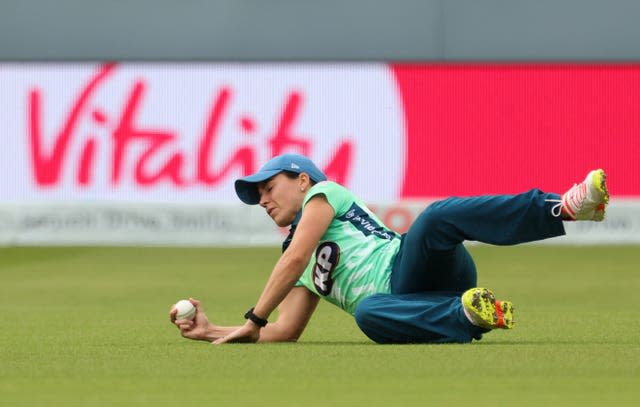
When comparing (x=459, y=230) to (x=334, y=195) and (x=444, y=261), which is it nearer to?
(x=444, y=261)

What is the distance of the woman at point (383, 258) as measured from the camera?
6.50 meters

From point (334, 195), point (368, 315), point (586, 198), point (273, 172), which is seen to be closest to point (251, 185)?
point (273, 172)

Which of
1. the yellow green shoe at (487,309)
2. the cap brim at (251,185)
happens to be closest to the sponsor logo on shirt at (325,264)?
the cap brim at (251,185)

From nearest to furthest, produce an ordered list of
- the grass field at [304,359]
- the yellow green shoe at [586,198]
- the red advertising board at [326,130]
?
the grass field at [304,359], the yellow green shoe at [586,198], the red advertising board at [326,130]

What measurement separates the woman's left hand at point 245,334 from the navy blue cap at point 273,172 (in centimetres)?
62

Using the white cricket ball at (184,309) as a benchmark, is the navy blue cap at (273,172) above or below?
above

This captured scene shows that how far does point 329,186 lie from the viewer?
709 centimetres

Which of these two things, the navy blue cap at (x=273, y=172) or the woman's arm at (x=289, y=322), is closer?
the navy blue cap at (x=273, y=172)

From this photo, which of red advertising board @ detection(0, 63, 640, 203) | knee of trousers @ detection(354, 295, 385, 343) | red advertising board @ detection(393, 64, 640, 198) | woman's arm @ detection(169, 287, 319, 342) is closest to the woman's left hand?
woman's arm @ detection(169, 287, 319, 342)

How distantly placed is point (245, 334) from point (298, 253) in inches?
21.9

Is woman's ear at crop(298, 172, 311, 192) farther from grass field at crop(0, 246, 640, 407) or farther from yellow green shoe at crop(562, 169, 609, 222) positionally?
yellow green shoe at crop(562, 169, 609, 222)

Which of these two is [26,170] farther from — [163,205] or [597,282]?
[597,282]

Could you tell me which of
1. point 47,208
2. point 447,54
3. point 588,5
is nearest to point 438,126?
point 447,54

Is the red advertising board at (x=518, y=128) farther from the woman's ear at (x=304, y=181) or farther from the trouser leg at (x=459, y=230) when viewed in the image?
the trouser leg at (x=459, y=230)
